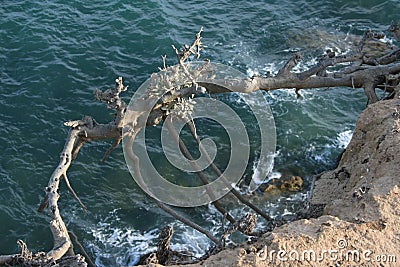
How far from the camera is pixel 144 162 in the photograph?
1587cm

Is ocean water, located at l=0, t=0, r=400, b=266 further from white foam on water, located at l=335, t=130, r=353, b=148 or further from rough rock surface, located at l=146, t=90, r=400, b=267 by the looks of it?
rough rock surface, located at l=146, t=90, r=400, b=267

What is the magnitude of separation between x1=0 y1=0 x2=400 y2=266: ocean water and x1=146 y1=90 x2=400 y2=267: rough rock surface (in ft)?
20.6

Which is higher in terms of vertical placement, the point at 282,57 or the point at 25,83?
the point at 282,57

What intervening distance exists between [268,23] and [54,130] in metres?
10.1

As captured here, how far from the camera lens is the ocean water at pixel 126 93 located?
14.1 metres

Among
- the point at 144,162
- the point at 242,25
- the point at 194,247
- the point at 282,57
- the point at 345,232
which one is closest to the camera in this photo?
the point at 345,232

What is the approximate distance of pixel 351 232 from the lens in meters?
6.54

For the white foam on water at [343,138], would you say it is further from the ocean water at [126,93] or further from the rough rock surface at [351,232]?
the rough rock surface at [351,232]

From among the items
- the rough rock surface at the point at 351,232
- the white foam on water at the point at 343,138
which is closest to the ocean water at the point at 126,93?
the white foam on water at the point at 343,138

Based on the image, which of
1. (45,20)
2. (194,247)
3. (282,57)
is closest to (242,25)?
(282,57)

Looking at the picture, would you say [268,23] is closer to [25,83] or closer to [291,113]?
[291,113]

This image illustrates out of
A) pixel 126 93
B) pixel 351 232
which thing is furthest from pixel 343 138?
pixel 351 232

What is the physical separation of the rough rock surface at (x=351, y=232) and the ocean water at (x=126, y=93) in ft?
20.6

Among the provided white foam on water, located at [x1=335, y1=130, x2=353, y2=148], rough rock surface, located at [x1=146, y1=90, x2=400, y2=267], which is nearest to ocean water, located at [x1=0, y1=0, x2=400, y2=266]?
white foam on water, located at [x1=335, y1=130, x2=353, y2=148]
